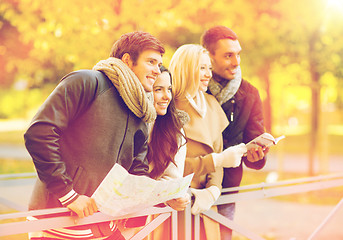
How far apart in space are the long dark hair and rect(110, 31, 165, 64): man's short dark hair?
0.94 ft

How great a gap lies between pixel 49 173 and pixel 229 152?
4.23 ft

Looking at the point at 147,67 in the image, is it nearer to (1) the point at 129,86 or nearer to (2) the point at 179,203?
(1) the point at 129,86

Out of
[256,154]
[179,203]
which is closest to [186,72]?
[256,154]

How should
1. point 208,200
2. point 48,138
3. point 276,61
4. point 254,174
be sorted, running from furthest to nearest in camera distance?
point 254,174 < point 276,61 < point 208,200 < point 48,138

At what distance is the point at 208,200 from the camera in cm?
316

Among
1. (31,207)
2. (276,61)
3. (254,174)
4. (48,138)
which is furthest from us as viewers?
(254,174)

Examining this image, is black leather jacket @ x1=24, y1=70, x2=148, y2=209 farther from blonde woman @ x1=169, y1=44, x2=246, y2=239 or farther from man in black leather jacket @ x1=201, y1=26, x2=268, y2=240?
man in black leather jacket @ x1=201, y1=26, x2=268, y2=240

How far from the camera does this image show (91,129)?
98.7 inches

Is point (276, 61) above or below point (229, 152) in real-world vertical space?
above

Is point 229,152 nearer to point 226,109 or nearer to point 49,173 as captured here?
point 226,109

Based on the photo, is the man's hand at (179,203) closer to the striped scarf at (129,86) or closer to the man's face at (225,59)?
the striped scarf at (129,86)

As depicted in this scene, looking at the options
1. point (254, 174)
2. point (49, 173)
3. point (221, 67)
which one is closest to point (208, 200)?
point (221, 67)

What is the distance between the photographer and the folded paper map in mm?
2357

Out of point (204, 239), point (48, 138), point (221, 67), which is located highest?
point (221, 67)
